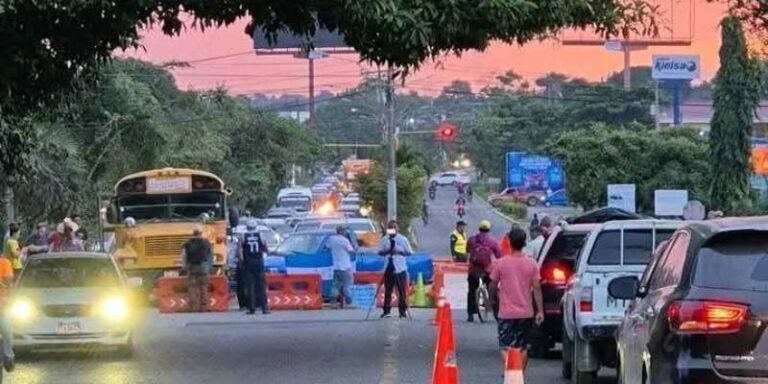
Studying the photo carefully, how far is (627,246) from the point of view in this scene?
16.9m

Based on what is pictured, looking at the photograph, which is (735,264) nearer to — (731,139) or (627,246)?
(627,246)

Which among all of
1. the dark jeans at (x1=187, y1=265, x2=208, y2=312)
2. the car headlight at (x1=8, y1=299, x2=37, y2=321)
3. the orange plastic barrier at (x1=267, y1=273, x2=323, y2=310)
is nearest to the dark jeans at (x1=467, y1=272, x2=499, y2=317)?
the orange plastic barrier at (x1=267, y1=273, x2=323, y2=310)

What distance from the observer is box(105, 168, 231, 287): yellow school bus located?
3575 cm

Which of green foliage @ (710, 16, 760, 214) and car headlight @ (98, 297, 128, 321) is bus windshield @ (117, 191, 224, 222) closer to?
car headlight @ (98, 297, 128, 321)

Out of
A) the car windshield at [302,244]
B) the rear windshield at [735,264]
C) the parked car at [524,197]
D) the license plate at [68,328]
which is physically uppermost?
the rear windshield at [735,264]

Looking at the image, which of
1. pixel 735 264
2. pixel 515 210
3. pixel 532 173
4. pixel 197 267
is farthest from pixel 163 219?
pixel 515 210

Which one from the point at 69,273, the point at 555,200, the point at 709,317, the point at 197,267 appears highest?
the point at 709,317

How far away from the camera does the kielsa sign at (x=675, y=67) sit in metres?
82.7

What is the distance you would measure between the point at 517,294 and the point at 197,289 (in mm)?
17616

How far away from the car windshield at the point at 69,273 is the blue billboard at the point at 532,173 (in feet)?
181

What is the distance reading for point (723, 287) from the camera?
8.98 metres

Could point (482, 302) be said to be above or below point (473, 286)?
below

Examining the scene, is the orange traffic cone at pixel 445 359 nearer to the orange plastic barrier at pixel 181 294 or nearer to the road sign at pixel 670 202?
the orange plastic barrier at pixel 181 294

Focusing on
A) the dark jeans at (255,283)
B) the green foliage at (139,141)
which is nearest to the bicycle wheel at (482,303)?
the dark jeans at (255,283)
